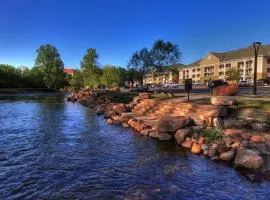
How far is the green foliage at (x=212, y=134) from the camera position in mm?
16281

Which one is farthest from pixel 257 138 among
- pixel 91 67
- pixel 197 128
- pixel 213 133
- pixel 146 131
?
pixel 91 67

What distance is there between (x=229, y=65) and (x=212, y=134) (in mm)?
116305

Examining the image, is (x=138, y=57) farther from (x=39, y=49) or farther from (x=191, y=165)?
(x=39, y=49)

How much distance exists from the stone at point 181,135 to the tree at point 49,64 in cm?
10929

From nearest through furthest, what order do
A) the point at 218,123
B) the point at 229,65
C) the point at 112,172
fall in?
1. the point at 112,172
2. the point at 218,123
3. the point at 229,65

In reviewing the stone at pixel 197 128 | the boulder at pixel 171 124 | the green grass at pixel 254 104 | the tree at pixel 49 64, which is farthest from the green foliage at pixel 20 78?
the stone at pixel 197 128

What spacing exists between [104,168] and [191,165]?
3.86 metres

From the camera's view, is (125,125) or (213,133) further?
(125,125)

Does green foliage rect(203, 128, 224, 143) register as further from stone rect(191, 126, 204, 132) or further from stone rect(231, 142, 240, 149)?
stone rect(231, 142, 240, 149)

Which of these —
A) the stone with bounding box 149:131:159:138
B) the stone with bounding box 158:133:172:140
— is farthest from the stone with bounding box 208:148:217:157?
the stone with bounding box 149:131:159:138

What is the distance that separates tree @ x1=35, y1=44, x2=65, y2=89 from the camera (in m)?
121

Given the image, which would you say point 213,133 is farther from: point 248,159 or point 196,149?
point 248,159

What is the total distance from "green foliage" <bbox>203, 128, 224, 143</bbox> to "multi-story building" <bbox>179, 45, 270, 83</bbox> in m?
103

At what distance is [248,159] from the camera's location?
12891mm
